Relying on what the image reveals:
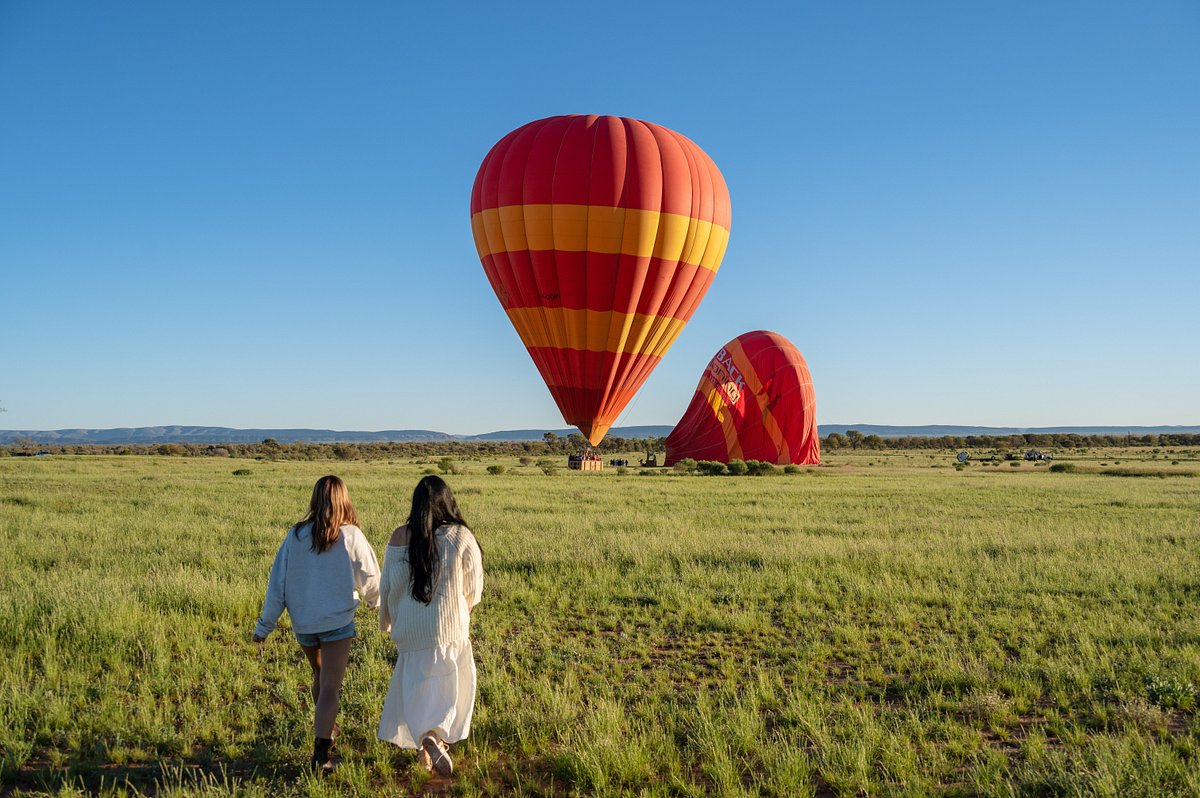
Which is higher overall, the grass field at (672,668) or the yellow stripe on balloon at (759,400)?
the yellow stripe on balloon at (759,400)

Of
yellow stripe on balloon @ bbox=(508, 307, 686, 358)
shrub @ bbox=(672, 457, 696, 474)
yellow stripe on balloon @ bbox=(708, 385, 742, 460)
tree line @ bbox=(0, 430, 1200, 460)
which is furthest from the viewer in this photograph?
tree line @ bbox=(0, 430, 1200, 460)

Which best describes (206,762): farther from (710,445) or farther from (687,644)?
(710,445)

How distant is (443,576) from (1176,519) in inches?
771

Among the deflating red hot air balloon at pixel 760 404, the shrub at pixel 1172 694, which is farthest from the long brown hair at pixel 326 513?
the deflating red hot air balloon at pixel 760 404

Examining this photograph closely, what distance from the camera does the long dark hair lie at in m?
4.85

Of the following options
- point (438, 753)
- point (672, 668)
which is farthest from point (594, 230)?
point (438, 753)

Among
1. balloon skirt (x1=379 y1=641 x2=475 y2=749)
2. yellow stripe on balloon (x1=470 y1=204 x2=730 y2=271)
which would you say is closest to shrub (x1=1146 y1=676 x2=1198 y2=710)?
balloon skirt (x1=379 y1=641 x2=475 y2=749)

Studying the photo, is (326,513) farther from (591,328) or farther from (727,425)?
(727,425)

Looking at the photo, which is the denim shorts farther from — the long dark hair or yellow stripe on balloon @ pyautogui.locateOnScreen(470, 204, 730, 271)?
yellow stripe on balloon @ pyautogui.locateOnScreen(470, 204, 730, 271)

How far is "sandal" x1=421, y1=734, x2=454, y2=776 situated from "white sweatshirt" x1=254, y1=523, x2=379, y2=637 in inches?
35.7

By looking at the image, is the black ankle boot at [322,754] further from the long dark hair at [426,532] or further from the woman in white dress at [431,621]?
the long dark hair at [426,532]

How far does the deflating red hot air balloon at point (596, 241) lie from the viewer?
19.2 metres

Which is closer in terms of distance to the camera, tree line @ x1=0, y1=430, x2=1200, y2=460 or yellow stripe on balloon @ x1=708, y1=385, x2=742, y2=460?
yellow stripe on balloon @ x1=708, y1=385, x2=742, y2=460

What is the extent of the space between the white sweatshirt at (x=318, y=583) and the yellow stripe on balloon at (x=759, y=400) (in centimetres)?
3540
